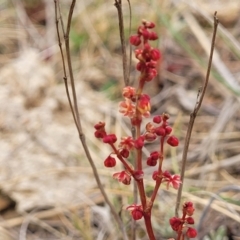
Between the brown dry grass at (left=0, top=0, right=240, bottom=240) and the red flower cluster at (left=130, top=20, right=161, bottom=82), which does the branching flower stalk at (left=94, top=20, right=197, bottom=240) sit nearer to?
the red flower cluster at (left=130, top=20, right=161, bottom=82)

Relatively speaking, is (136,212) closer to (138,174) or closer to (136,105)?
(138,174)

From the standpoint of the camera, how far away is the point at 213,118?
1.80 m

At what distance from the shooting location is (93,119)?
181cm

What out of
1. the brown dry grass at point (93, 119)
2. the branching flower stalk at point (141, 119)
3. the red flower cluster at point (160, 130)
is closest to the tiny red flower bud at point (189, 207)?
the branching flower stalk at point (141, 119)

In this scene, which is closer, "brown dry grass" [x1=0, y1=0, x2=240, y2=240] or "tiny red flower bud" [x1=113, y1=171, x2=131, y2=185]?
"tiny red flower bud" [x1=113, y1=171, x2=131, y2=185]

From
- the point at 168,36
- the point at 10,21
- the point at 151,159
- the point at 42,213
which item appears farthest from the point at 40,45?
the point at 151,159

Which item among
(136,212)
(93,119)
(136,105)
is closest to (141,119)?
(136,105)

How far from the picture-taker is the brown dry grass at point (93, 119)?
4.69 feet

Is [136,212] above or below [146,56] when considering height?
below

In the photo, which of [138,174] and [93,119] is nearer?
[138,174]

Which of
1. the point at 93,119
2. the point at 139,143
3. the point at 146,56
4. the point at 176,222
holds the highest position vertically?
the point at 93,119

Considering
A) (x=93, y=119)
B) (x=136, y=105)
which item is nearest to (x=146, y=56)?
(x=136, y=105)

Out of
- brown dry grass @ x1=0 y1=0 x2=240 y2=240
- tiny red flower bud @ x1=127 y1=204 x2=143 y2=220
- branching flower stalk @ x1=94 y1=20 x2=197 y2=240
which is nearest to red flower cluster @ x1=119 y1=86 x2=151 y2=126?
branching flower stalk @ x1=94 y1=20 x2=197 y2=240

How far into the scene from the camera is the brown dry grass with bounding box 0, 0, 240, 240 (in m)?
1.43
